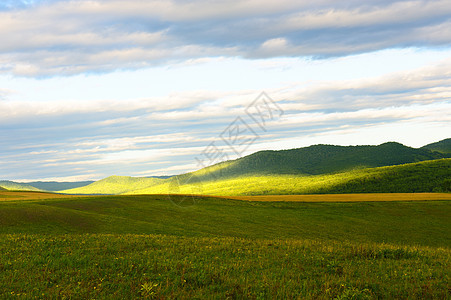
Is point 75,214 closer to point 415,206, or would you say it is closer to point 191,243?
point 191,243

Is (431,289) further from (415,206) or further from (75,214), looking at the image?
(415,206)

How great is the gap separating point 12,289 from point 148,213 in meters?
48.6

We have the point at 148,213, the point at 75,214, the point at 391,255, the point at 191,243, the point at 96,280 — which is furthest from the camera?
the point at 148,213

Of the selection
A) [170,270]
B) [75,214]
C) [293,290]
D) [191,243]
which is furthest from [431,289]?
[75,214]

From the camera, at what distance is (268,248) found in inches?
771

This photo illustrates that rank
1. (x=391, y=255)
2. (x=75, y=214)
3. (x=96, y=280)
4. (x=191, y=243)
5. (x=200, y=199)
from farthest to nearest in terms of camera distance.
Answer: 1. (x=200, y=199)
2. (x=75, y=214)
3. (x=191, y=243)
4. (x=391, y=255)
5. (x=96, y=280)

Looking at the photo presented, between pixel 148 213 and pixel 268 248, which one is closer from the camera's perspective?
pixel 268 248

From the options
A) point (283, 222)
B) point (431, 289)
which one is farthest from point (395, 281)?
point (283, 222)

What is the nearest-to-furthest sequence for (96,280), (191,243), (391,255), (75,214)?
1. (96,280)
2. (391,255)
3. (191,243)
4. (75,214)

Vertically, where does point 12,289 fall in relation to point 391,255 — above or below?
above

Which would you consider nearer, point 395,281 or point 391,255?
point 395,281

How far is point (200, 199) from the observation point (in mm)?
91188

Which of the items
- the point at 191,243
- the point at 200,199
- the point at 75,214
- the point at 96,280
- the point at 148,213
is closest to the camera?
the point at 96,280

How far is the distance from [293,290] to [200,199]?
267 feet
